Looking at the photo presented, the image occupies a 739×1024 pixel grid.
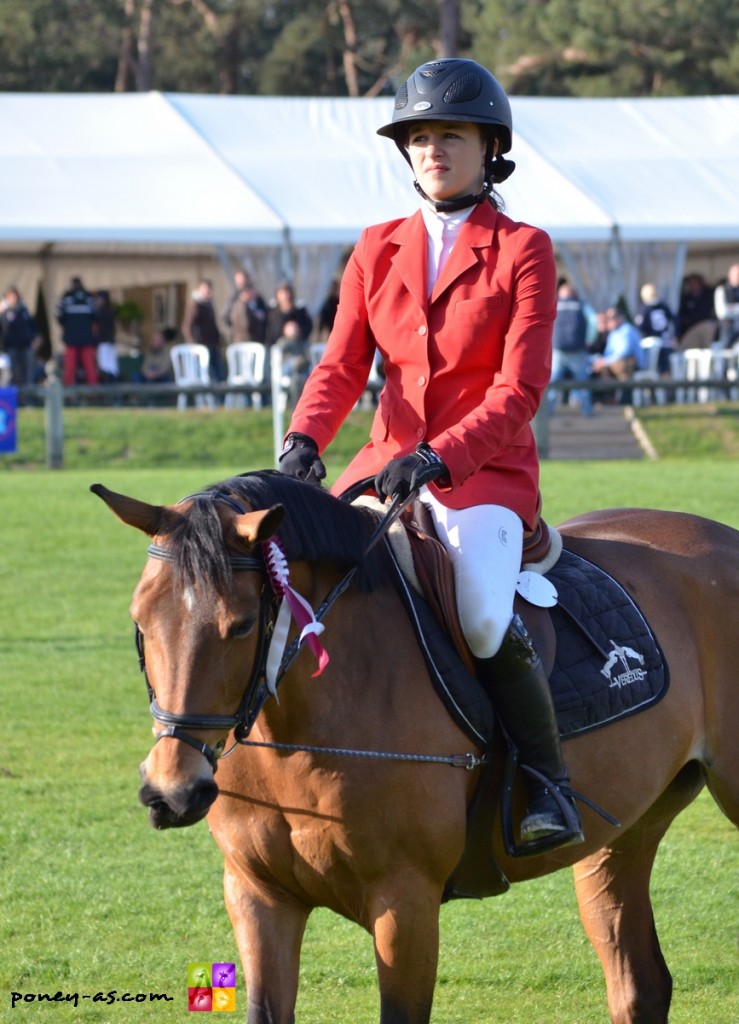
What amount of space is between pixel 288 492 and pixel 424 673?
647mm

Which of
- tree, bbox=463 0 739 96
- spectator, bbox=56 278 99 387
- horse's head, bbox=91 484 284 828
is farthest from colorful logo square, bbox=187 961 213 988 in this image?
tree, bbox=463 0 739 96

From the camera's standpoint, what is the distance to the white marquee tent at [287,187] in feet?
90.5

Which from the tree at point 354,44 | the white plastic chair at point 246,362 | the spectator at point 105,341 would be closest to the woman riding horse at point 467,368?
the white plastic chair at point 246,362

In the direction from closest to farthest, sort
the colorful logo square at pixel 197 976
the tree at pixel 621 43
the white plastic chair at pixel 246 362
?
the colorful logo square at pixel 197 976 < the white plastic chair at pixel 246 362 < the tree at pixel 621 43

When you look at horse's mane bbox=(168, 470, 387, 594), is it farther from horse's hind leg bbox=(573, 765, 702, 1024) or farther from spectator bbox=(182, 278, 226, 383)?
spectator bbox=(182, 278, 226, 383)

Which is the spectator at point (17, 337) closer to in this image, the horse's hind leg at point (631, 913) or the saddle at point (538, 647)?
the horse's hind leg at point (631, 913)

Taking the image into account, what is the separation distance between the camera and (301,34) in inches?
2078

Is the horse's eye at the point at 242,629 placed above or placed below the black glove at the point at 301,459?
below

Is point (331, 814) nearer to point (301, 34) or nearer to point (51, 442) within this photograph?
point (51, 442)

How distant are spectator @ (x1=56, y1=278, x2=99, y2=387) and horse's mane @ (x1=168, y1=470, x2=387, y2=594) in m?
23.6

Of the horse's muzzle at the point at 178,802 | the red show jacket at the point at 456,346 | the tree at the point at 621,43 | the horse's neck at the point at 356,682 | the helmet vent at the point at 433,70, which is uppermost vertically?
the tree at the point at 621,43

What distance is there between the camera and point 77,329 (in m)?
27.4

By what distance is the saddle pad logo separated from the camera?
16.1 feet

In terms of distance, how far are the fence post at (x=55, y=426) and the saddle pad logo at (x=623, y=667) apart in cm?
1681
